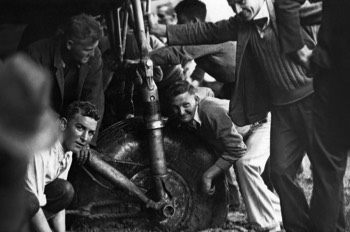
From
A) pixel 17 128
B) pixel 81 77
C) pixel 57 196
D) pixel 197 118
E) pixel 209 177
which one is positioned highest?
pixel 17 128

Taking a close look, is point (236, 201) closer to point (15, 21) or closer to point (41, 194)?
point (41, 194)

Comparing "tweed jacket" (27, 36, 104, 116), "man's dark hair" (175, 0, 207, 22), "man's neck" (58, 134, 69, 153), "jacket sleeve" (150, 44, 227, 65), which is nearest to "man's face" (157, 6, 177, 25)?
"man's dark hair" (175, 0, 207, 22)

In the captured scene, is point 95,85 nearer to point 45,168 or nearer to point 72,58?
point 72,58

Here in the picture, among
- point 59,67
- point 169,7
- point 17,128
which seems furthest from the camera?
point 169,7

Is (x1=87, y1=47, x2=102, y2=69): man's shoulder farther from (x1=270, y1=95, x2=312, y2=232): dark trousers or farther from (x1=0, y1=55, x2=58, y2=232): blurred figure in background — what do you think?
(x1=0, y1=55, x2=58, y2=232): blurred figure in background

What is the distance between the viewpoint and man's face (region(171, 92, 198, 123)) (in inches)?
328

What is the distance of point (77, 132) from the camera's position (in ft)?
26.5

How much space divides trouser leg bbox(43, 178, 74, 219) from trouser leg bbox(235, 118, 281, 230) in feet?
4.45

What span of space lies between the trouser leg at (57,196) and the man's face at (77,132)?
0.27 metres

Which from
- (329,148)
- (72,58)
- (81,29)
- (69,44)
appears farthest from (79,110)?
(329,148)

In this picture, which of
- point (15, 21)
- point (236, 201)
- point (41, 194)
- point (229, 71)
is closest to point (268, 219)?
point (236, 201)

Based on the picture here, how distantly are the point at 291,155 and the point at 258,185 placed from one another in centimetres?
40

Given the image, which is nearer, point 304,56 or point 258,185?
point 304,56

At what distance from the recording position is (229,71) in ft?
27.7
